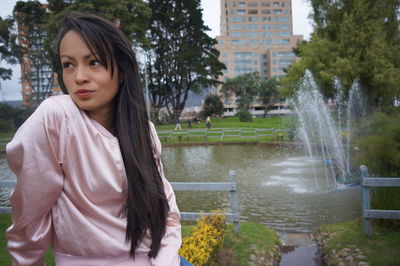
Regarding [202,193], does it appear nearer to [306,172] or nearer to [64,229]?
[306,172]

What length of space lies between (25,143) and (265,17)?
8730cm

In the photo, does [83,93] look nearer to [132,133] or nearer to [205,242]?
[132,133]

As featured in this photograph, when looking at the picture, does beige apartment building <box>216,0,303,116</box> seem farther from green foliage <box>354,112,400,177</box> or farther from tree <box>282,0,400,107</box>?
green foliage <box>354,112,400,177</box>

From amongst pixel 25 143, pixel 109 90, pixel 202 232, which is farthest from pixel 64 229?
pixel 202 232

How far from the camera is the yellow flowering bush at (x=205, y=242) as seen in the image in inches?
133

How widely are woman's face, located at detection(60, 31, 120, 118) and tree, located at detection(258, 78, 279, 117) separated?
1903 inches

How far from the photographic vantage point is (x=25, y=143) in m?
0.90

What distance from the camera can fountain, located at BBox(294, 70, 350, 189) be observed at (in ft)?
35.3

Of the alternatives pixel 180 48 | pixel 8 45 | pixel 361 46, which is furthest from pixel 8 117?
pixel 180 48

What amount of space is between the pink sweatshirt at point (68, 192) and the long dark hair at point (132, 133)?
0.11 feet

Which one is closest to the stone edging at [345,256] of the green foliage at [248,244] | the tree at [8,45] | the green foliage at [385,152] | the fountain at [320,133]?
the green foliage at [248,244]

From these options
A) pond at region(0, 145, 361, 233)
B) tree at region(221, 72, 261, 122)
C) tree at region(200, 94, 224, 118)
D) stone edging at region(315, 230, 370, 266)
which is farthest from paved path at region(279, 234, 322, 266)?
tree at region(221, 72, 261, 122)

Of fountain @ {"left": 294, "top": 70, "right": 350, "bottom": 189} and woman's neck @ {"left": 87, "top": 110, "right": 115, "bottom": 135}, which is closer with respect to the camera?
woman's neck @ {"left": 87, "top": 110, "right": 115, "bottom": 135}

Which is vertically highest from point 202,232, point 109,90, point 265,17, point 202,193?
point 265,17
